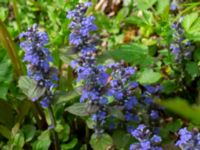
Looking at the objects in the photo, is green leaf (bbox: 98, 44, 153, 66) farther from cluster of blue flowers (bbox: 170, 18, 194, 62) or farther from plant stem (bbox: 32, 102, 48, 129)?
plant stem (bbox: 32, 102, 48, 129)

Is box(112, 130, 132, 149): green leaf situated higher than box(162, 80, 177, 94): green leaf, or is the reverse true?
box(162, 80, 177, 94): green leaf

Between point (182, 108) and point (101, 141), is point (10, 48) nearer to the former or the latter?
point (101, 141)

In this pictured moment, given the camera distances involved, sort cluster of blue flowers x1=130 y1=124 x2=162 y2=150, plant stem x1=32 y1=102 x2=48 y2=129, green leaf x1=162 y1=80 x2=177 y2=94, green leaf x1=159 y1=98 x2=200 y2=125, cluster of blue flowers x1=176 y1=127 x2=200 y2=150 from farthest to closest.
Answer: green leaf x1=162 y1=80 x2=177 y2=94, plant stem x1=32 y1=102 x2=48 y2=129, cluster of blue flowers x1=130 y1=124 x2=162 y2=150, cluster of blue flowers x1=176 y1=127 x2=200 y2=150, green leaf x1=159 y1=98 x2=200 y2=125

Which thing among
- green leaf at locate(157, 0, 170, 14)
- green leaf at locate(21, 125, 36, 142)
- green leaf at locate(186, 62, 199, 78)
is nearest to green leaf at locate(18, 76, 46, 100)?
green leaf at locate(21, 125, 36, 142)

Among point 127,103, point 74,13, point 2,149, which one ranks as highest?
point 74,13

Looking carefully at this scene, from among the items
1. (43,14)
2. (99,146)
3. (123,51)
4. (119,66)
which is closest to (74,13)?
(119,66)

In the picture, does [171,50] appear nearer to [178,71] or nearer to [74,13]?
[178,71]

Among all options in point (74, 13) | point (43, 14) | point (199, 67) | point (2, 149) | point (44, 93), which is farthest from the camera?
point (43, 14)

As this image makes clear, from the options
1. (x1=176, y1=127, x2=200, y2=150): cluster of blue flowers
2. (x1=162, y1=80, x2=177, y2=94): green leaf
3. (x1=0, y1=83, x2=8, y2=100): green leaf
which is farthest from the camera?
(x1=162, y1=80, x2=177, y2=94): green leaf
